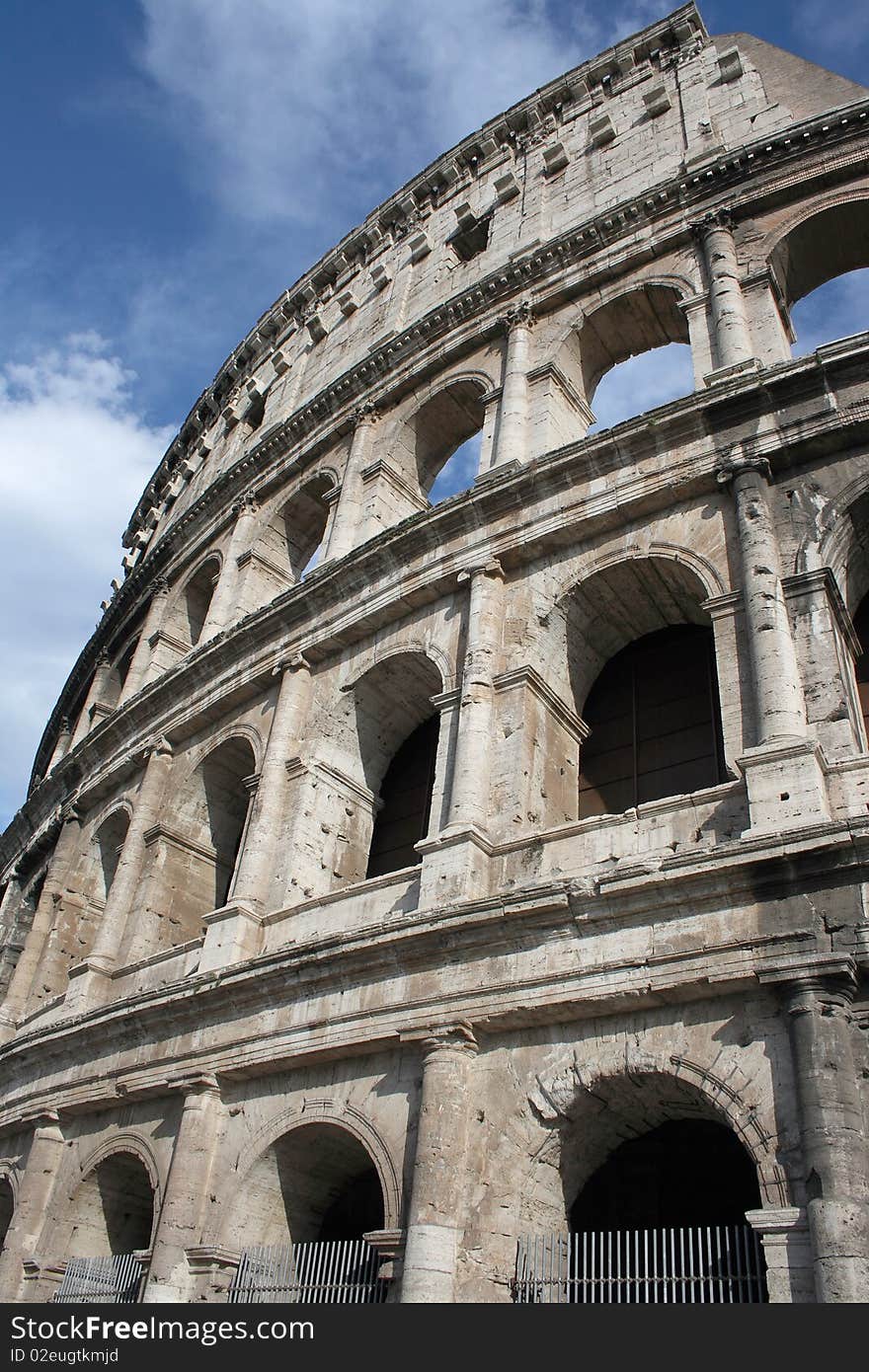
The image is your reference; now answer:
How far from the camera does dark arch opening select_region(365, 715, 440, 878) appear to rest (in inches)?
455

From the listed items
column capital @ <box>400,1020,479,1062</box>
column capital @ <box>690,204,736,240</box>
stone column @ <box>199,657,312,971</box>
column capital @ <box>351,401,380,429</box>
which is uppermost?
column capital @ <box>351,401,380,429</box>

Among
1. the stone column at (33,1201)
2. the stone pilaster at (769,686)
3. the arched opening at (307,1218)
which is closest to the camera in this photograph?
the stone pilaster at (769,686)

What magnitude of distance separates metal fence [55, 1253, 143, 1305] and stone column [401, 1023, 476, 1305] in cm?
343

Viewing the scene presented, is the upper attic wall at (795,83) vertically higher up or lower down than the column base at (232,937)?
higher up

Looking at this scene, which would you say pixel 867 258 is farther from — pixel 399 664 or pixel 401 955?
pixel 401 955

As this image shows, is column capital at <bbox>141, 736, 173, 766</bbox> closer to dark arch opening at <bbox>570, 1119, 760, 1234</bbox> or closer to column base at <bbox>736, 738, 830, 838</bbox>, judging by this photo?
dark arch opening at <bbox>570, 1119, 760, 1234</bbox>

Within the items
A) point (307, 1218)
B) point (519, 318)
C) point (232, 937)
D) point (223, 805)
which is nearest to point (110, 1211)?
point (307, 1218)

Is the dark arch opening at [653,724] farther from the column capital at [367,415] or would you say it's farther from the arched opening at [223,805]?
the column capital at [367,415]

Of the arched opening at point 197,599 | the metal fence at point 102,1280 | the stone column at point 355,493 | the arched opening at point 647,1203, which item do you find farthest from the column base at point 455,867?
Answer: the arched opening at point 197,599

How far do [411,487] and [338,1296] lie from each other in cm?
998

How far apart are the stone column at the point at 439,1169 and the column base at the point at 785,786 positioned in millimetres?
2684

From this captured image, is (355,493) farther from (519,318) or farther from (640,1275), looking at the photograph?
(640,1275)

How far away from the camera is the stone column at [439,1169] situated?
694 centimetres

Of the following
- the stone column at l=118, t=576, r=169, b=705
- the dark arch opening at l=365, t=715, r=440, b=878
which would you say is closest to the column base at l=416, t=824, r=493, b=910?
the dark arch opening at l=365, t=715, r=440, b=878
